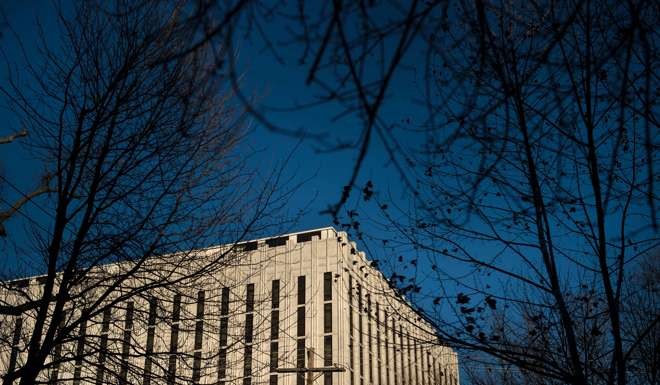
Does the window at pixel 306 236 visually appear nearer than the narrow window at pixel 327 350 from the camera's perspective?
No

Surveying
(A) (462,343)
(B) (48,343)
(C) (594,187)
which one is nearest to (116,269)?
(B) (48,343)

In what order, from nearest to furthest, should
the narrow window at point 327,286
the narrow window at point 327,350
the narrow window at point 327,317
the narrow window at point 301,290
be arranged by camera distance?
the narrow window at point 327,350 → the narrow window at point 327,317 → the narrow window at point 327,286 → the narrow window at point 301,290

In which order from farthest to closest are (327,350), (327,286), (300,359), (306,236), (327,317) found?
(306,236), (327,286), (327,317), (327,350), (300,359)

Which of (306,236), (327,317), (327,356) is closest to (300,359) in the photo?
(327,356)

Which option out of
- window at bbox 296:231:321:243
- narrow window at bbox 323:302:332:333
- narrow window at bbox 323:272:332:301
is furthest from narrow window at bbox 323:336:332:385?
window at bbox 296:231:321:243

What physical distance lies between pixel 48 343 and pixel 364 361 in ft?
110

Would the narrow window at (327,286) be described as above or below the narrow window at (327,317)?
above

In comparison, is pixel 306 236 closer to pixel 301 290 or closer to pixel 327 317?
pixel 301 290

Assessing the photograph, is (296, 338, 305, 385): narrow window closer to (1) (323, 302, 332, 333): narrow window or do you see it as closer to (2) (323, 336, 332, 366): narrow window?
(2) (323, 336, 332, 366): narrow window

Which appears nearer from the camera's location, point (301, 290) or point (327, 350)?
point (327, 350)

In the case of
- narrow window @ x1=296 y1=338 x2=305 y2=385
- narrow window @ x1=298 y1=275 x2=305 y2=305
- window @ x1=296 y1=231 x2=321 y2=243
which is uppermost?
window @ x1=296 y1=231 x2=321 y2=243

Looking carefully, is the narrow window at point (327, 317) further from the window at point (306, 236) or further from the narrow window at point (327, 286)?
the window at point (306, 236)

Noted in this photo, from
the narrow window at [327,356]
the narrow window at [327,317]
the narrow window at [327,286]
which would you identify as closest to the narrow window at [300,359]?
the narrow window at [327,356]

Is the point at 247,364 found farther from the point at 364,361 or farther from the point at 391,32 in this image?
the point at 364,361
